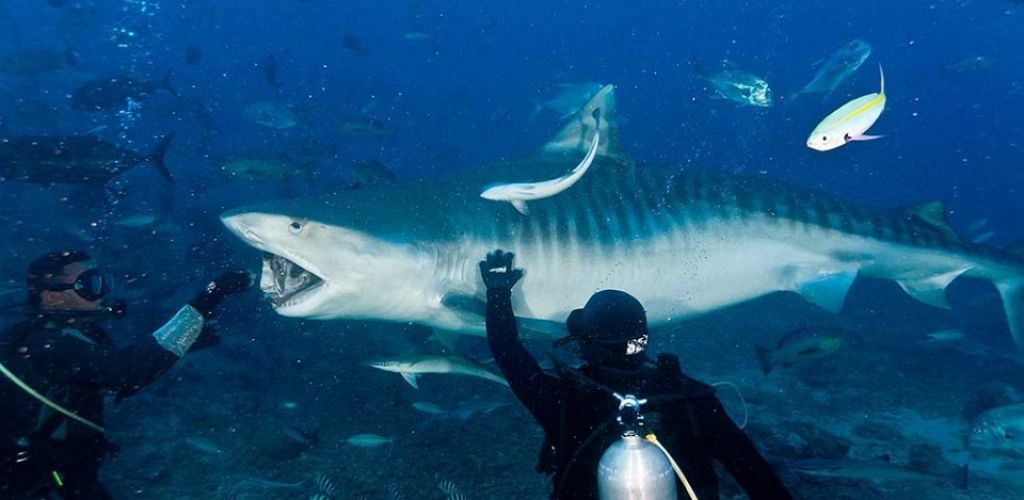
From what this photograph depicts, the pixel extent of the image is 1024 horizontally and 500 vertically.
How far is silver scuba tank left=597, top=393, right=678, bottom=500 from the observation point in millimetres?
1764

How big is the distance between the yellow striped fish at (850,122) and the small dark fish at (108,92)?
1317 centimetres

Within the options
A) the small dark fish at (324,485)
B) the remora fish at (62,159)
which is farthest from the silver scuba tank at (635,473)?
the remora fish at (62,159)

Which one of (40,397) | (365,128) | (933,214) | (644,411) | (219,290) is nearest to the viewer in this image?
(644,411)

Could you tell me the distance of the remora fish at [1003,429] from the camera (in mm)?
5789

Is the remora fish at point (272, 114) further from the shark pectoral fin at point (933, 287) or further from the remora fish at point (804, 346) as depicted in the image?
the shark pectoral fin at point (933, 287)

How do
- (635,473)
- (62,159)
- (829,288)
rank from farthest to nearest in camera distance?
(62,159), (829,288), (635,473)

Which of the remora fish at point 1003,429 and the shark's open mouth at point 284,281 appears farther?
the remora fish at point 1003,429

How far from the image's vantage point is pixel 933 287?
20.3 feet

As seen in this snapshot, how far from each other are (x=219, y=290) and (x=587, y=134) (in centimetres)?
383

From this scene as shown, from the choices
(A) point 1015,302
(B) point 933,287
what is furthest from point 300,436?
(A) point 1015,302

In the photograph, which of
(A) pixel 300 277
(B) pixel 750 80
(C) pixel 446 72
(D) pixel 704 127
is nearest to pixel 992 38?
(D) pixel 704 127

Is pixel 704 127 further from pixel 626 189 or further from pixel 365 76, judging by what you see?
pixel 626 189

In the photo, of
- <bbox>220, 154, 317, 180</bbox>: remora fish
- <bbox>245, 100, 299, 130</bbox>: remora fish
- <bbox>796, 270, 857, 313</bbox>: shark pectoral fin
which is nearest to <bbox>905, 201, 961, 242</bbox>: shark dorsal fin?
<bbox>796, 270, 857, 313</bbox>: shark pectoral fin

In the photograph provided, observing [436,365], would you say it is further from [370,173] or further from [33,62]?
[33,62]
